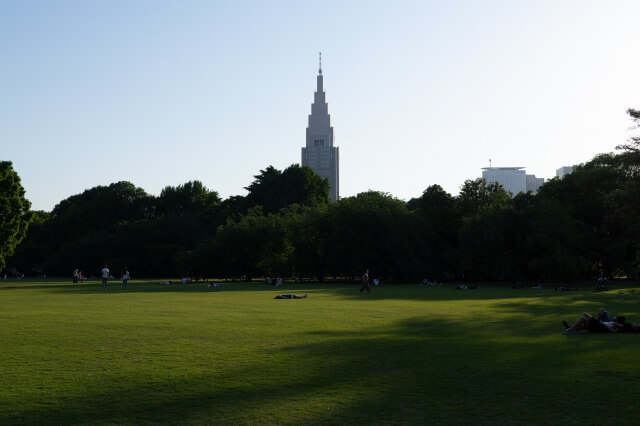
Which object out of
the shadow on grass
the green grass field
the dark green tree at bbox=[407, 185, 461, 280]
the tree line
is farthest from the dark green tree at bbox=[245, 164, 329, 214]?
the shadow on grass

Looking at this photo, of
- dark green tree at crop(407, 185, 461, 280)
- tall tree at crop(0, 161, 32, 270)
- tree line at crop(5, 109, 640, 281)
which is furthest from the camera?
dark green tree at crop(407, 185, 461, 280)

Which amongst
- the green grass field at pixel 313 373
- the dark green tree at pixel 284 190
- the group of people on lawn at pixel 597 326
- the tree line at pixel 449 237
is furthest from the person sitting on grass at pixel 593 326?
the dark green tree at pixel 284 190

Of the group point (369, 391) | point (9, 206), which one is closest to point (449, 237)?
point (9, 206)

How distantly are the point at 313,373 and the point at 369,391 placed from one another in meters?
1.57

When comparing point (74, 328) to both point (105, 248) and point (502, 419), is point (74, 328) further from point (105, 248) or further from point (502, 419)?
point (105, 248)

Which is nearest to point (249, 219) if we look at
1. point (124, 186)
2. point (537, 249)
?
point (537, 249)

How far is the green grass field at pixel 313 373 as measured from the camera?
7.92 meters

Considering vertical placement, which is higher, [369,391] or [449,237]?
[449,237]

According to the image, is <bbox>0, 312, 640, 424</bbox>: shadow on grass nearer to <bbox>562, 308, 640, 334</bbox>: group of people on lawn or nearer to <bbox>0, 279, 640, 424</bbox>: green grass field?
<bbox>0, 279, 640, 424</bbox>: green grass field

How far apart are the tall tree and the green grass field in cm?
3806

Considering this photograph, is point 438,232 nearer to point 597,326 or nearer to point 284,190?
point 284,190

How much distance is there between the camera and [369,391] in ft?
30.0

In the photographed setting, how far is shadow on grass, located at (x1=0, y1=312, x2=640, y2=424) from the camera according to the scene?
775 cm

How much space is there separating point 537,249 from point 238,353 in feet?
160
